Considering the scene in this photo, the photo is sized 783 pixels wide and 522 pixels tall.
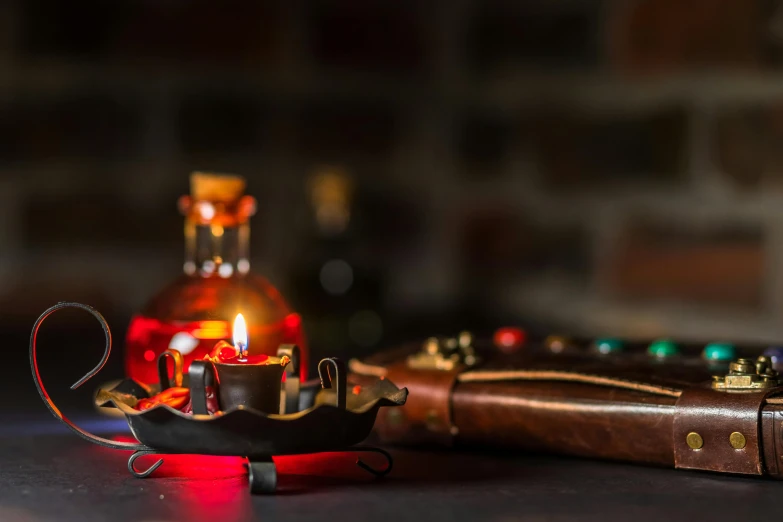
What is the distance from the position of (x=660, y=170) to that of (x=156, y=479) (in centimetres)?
143

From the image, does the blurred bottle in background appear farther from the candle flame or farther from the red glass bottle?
the candle flame

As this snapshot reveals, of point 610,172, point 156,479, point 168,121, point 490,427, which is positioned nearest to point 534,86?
point 610,172

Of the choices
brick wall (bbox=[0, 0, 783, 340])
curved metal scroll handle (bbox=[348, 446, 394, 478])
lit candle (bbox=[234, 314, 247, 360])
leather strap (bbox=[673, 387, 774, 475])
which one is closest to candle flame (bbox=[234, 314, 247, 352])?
lit candle (bbox=[234, 314, 247, 360])

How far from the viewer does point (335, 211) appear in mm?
2076

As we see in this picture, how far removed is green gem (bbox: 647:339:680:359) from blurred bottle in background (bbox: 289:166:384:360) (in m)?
0.67

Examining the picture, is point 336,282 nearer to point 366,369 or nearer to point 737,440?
point 366,369

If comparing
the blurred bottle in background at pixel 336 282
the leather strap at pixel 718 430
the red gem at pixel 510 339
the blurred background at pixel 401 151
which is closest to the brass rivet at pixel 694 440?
the leather strap at pixel 718 430

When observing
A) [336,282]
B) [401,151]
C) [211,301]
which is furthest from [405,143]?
[211,301]

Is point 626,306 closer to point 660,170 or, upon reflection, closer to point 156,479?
point 660,170

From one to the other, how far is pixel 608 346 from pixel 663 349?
51 mm

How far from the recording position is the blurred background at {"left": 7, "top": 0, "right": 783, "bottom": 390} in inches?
78.0

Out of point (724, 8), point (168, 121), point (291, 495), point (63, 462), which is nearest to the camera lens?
point (291, 495)

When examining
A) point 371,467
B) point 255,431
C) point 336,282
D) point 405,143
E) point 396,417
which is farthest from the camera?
point 405,143

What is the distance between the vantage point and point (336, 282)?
6.26 feet
